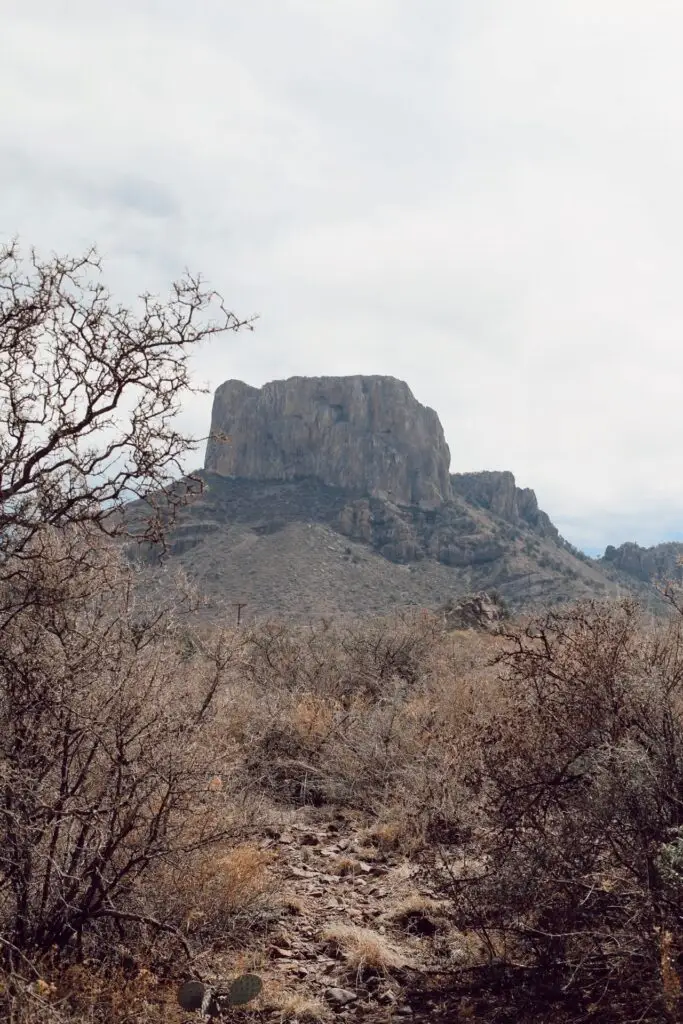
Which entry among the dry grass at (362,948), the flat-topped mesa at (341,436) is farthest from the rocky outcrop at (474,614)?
the flat-topped mesa at (341,436)

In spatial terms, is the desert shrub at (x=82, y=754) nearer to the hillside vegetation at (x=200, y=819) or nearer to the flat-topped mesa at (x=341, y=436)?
the hillside vegetation at (x=200, y=819)

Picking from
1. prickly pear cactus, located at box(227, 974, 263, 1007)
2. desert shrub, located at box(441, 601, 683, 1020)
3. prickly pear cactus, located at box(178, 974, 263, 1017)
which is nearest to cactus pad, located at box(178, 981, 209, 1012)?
prickly pear cactus, located at box(178, 974, 263, 1017)

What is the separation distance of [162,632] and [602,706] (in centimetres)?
295

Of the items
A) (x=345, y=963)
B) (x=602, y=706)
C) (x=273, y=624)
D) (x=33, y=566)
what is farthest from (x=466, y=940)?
(x=273, y=624)

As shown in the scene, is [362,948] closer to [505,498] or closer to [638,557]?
[638,557]

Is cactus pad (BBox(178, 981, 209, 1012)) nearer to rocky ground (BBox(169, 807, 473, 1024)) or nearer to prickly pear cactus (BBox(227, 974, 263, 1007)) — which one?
rocky ground (BBox(169, 807, 473, 1024))

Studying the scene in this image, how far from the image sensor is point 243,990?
4.61 m

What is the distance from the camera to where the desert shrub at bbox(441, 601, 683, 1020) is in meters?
4.07

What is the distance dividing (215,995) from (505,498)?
93.7m

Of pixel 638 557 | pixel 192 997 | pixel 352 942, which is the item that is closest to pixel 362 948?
pixel 352 942

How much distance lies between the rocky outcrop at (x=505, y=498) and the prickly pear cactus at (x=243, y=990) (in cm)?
8872

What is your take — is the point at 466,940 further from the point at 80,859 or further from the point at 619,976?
the point at 80,859

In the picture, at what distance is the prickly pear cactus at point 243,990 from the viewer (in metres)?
4.57

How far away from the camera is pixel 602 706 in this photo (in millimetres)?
4969
